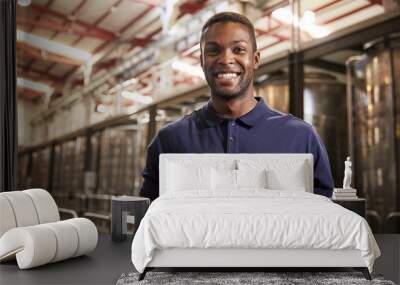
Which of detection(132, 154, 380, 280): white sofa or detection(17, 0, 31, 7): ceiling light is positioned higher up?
detection(17, 0, 31, 7): ceiling light

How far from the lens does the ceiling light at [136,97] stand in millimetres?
5766

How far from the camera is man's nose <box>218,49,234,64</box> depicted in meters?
4.89

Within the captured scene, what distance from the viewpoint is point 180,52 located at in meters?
5.64

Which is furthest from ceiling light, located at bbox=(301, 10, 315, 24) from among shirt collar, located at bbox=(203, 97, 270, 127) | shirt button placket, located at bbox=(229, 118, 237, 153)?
shirt button placket, located at bbox=(229, 118, 237, 153)

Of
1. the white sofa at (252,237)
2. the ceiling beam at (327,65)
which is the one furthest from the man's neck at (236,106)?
the white sofa at (252,237)

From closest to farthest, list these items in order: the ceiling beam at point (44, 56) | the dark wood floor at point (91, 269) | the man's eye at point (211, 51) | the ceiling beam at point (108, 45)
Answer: the dark wood floor at point (91, 269)
the man's eye at point (211, 51)
the ceiling beam at point (108, 45)
the ceiling beam at point (44, 56)

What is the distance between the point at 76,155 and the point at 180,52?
169cm

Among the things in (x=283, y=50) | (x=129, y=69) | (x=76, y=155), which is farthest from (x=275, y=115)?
(x=76, y=155)

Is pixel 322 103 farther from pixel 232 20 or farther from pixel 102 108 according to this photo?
pixel 102 108

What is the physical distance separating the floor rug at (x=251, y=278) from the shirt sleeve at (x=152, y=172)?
1.85m

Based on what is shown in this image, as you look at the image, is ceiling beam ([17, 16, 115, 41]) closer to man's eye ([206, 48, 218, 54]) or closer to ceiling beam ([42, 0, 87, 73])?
ceiling beam ([42, 0, 87, 73])

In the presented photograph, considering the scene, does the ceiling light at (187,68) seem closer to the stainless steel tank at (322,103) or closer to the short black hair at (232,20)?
the short black hair at (232,20)

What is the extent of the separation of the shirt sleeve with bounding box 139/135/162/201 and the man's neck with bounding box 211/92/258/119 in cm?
75

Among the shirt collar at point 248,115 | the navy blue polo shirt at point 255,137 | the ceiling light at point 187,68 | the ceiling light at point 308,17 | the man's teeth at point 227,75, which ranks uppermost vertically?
the ceiling light at point 308,17
